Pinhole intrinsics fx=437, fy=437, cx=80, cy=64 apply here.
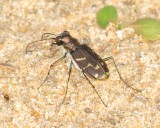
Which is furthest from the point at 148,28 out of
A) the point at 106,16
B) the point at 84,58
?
the point at 84,58

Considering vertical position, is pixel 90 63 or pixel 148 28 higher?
pixel 148 28

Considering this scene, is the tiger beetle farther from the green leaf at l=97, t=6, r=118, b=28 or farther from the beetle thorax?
the green leaf at l=97, t=6, r=118, b=28

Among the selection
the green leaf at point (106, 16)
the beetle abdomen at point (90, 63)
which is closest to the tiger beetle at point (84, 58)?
the beetle abdomen at point (90, 63)

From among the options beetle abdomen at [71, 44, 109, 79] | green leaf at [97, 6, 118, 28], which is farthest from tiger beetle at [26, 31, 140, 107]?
green leaf at [97, 6, 118, 28]

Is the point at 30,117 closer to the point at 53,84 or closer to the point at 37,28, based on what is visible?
the point at 53,84

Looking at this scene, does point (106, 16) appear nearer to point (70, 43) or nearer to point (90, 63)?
point (70, 43)

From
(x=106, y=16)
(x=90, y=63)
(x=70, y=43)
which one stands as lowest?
(x=90, y=63)

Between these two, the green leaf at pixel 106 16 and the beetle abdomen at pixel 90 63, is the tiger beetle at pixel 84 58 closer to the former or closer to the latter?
the beetle abdomen at pixel 90 63
